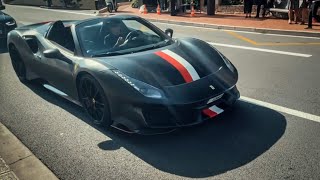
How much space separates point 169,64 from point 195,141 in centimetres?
102

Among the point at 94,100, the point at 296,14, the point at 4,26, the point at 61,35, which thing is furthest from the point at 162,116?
the point at 296,14

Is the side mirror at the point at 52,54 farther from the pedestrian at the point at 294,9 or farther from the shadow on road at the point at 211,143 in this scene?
the pedestrian at the point at 294,9

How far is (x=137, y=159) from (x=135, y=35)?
2.12 m

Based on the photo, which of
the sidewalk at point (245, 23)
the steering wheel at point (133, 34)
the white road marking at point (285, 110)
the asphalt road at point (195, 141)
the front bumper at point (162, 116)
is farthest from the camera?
the sidewalk at point (245, 23)

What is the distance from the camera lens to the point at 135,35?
5219 mm

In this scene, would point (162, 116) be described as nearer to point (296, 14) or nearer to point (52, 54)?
point (52, 54)

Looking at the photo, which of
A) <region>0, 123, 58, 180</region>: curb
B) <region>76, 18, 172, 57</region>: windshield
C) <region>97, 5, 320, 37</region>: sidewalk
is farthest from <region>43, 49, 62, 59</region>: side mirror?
<region>97, 5, 320, 37</region>: sidewalk

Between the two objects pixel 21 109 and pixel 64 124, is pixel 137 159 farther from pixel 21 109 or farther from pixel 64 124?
pixel 21 109

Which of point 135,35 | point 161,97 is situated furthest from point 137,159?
point 135,35

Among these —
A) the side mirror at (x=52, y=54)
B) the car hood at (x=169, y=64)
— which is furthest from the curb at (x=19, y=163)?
the car hood at (x=169, y=64)

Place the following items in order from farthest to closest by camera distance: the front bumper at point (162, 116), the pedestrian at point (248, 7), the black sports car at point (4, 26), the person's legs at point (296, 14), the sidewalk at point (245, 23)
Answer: the pedestrian at point (248, 7), the person's legs at point (296, 14), the sidewalk at point (245, 23), the black sports car at point (4, 26), the front bumper at point (162, 116)

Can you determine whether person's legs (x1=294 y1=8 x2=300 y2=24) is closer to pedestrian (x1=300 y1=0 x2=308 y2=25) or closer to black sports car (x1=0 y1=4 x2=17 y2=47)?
pedestrian (x1=300 y1=0 x2=308 y2=25)

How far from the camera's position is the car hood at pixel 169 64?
161 inches

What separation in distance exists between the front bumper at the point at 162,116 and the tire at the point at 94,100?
437 millimetres
